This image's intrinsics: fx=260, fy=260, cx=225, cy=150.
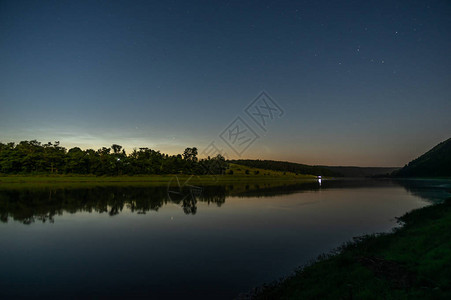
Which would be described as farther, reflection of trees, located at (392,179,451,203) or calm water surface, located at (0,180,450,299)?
reflection of trees, located at (392,179,451,203)

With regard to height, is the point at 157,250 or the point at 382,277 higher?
the point at 382,277

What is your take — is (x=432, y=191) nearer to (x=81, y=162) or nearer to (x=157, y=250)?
(x=157, y=250)

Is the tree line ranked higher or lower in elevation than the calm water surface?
higher

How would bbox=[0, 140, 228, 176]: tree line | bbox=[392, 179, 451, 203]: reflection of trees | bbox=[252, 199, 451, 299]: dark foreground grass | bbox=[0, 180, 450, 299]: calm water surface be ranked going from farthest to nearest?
1. bbox=[0, 140, 228, 176]: tree line
2. bbox=[392, 179, 451, 203]: reflection of trees
3. bbox=[0, 180, 450, 299]: calm water surface
4. bbox=[252, 199, 451, 299]: dark foreground grass

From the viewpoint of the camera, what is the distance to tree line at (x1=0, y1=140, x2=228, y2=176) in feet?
400

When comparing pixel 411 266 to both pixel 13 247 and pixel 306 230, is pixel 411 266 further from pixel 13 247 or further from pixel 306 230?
pixel 13 247

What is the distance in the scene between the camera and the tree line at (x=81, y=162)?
122062mm

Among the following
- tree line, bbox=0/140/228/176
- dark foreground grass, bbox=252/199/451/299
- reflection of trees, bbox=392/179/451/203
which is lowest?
reflection of trees, bbox=392/179/451/203

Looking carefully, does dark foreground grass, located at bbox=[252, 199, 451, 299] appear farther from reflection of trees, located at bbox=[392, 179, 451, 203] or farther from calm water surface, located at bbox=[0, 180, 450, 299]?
reflection of trees, located at bbox=[392, 179, 451, 203]

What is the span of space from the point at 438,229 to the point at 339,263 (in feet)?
30.9

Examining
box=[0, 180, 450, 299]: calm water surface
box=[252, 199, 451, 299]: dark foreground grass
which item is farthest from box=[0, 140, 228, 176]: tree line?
box=[252, 199, 451, 299]: dark foreground grass

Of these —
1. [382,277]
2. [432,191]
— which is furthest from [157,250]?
[432,191]

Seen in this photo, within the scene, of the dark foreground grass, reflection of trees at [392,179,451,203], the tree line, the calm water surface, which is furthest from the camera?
the tree line

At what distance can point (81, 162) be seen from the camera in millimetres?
133875
